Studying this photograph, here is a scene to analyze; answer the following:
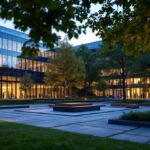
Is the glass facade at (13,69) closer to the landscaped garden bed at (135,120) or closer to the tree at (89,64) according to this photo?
the tree at (89,64)

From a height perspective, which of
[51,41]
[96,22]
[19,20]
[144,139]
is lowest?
[144,139]

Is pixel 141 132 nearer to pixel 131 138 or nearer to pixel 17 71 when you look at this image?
pixel 131 138

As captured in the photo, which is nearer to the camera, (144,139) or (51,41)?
(51,41)

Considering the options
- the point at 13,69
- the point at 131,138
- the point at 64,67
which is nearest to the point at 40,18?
the point at 131,138

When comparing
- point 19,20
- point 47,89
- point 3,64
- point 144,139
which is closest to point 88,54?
point 47,89

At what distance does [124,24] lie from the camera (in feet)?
29.1

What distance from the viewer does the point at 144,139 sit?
1080 centimetres

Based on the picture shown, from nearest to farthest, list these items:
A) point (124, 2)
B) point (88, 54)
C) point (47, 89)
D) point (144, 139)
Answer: point (124, 2) → point (144, 139) → point (88, 54) → point (47, 89)

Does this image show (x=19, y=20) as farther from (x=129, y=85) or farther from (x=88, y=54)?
(x=129, y=85)

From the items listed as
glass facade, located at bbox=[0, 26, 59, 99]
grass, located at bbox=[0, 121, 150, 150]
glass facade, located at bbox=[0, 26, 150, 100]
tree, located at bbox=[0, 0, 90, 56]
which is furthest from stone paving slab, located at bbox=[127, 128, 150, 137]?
glass facade, located at bbox=[0, 26, 59, 99]

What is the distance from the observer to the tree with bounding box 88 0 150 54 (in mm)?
8305

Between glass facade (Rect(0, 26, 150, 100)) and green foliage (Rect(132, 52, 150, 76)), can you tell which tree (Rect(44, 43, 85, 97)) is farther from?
green foliage (Rect(132, 52, 150, 76))

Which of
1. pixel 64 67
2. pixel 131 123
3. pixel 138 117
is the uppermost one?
pixel 64 67

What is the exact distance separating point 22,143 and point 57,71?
1499 inches
